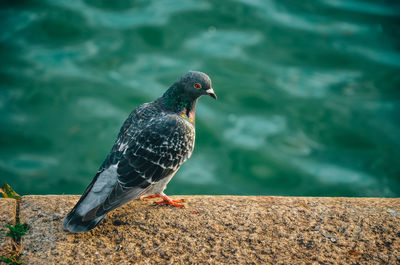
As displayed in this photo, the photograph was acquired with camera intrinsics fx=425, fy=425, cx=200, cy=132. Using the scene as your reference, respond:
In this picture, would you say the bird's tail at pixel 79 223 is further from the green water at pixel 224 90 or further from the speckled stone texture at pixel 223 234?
the green water at pixel 224 90

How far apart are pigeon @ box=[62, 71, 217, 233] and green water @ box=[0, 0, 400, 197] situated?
3.89m

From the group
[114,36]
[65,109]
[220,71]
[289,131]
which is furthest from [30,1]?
[289,131]

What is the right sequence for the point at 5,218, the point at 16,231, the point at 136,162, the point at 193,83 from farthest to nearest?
the point at 193,83
the point at 136,162
the point at 5,218
the point at 16,231

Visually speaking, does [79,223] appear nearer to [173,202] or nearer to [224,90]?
[173,202]

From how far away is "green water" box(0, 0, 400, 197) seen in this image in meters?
9.34

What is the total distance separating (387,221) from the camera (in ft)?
15.6

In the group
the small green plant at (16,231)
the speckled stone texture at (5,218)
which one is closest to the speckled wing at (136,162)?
the small green plant at (16,231)

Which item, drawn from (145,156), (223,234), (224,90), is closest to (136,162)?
(145,156)

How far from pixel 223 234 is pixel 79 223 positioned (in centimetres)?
150

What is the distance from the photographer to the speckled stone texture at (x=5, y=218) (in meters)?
4.17

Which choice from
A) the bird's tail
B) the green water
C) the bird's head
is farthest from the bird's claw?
the green water

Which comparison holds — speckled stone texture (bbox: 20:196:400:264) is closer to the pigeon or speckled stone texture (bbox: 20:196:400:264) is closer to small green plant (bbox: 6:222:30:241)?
small green plant (bbox: 6:222:30:241)

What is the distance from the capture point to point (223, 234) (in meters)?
4.55

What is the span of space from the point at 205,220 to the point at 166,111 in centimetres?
150
